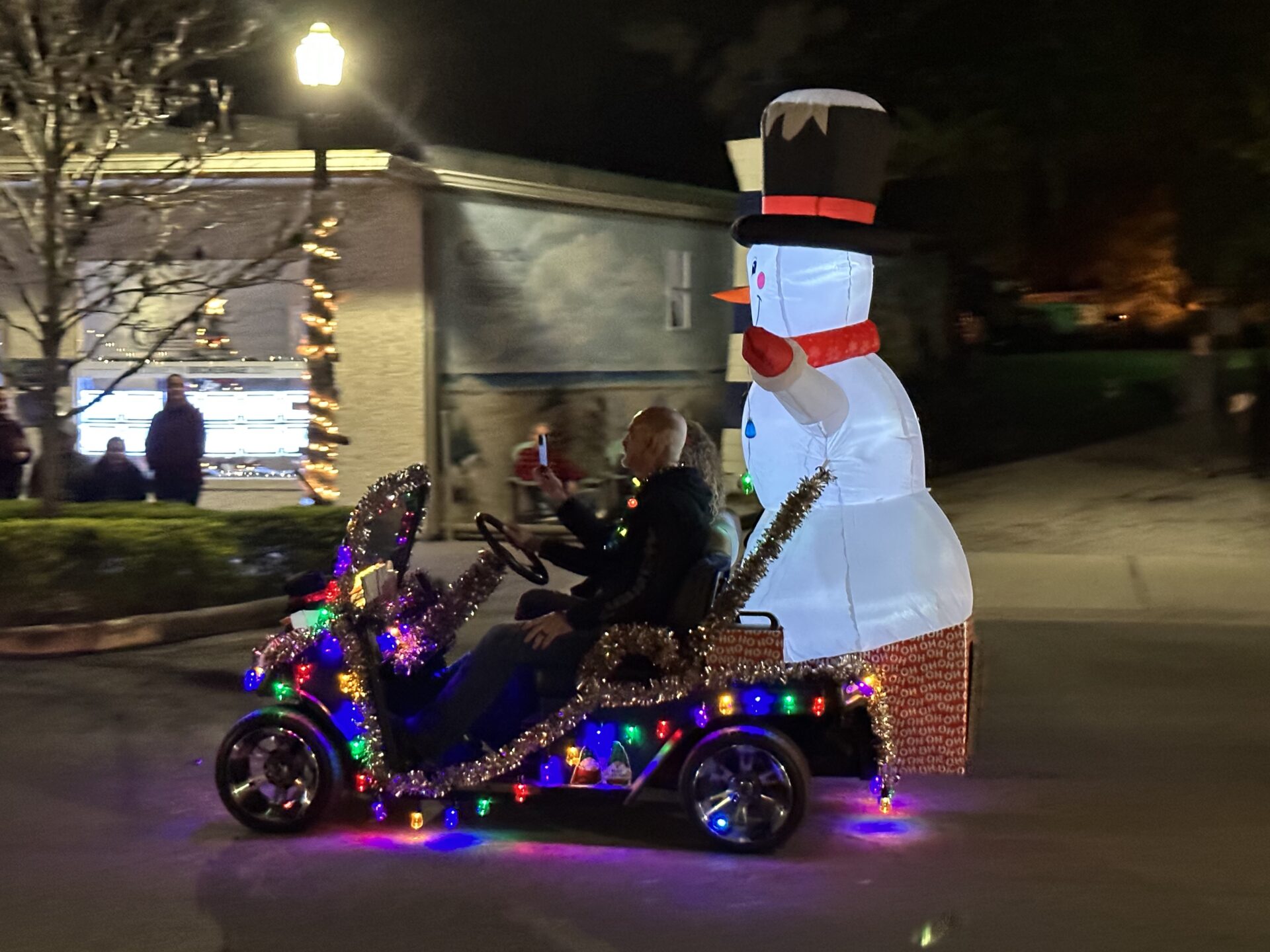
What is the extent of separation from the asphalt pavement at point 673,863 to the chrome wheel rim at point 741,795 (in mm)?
119

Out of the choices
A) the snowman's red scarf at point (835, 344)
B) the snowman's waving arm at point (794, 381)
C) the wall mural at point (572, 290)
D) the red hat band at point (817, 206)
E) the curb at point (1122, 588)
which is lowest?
the curb at point (1122, 588)

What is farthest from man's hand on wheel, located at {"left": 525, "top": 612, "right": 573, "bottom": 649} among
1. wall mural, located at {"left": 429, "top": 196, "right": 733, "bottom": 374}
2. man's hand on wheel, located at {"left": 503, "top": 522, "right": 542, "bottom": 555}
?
wall mural, located at {"left": 429, "top": 196, "right": 733, "bottom": 374}

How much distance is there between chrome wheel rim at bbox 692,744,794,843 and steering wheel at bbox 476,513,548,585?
A: 3.17 ft

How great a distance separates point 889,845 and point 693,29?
405 inches

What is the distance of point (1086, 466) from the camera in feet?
56.0

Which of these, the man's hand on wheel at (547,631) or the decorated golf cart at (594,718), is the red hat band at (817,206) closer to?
the decorated golf cart at (594,718)

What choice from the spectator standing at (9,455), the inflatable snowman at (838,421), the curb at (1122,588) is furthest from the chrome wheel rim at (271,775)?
the spectator standing at (9,455)

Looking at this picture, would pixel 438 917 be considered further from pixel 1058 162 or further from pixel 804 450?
pixel 1058 162

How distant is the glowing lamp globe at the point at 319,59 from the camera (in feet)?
37.0

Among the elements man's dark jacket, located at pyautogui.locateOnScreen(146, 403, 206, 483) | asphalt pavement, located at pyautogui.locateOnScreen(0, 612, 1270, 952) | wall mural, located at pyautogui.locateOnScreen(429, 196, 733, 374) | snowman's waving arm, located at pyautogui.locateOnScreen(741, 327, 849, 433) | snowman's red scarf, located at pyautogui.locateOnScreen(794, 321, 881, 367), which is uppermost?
wall mural, located at pyautogui.locateOnScreen(429, 196, 733, 374)

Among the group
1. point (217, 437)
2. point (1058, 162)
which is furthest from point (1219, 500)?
point (217, 437)

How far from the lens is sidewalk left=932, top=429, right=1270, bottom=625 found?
11.3 meters

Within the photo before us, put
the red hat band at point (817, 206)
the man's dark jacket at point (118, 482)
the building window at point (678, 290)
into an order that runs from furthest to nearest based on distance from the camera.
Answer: the building window at point (678, 290)
the man's dark jacket at point (118, 482)
the red hat band at point (817, 206)

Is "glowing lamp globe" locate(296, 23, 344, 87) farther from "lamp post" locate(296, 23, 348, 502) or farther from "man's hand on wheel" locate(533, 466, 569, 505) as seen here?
"man's hand on wheel" locate(533, 466, 569, 505)
